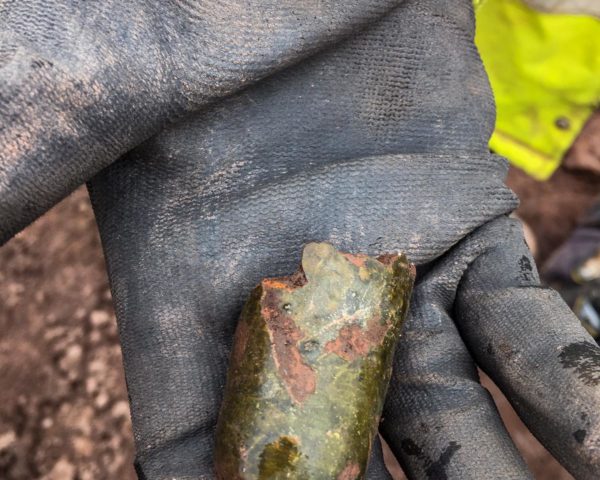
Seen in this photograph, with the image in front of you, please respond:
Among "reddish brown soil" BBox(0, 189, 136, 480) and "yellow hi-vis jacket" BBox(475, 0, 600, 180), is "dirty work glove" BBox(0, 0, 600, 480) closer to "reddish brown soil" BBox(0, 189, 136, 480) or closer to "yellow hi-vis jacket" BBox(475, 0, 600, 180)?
"yellow hi-vis jacket" BBox(475, 0, 600, 180)

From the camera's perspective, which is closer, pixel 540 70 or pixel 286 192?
pixel 286 192

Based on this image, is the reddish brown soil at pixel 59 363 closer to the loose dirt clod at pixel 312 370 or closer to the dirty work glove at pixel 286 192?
the dirty work glove at pixel 286 192

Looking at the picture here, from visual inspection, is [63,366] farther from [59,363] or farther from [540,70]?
[540,70]

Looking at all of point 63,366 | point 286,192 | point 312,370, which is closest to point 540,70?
point 286,192

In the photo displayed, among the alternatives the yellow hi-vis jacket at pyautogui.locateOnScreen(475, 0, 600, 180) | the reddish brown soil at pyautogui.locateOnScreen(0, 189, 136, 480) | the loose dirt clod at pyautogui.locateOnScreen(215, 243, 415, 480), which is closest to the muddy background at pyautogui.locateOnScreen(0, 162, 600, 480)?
the reddish brown soil at pyautogui.locateOnScreen(0, 189, 136, 480)

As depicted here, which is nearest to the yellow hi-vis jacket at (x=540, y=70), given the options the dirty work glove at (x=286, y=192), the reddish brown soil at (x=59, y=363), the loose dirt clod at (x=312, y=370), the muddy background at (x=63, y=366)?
the dirty work glove at (x=286, y=192)

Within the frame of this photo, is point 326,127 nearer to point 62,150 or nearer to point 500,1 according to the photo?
point 62,150

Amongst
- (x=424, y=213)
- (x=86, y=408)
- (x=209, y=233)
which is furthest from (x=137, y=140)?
(x=86, y=408)
